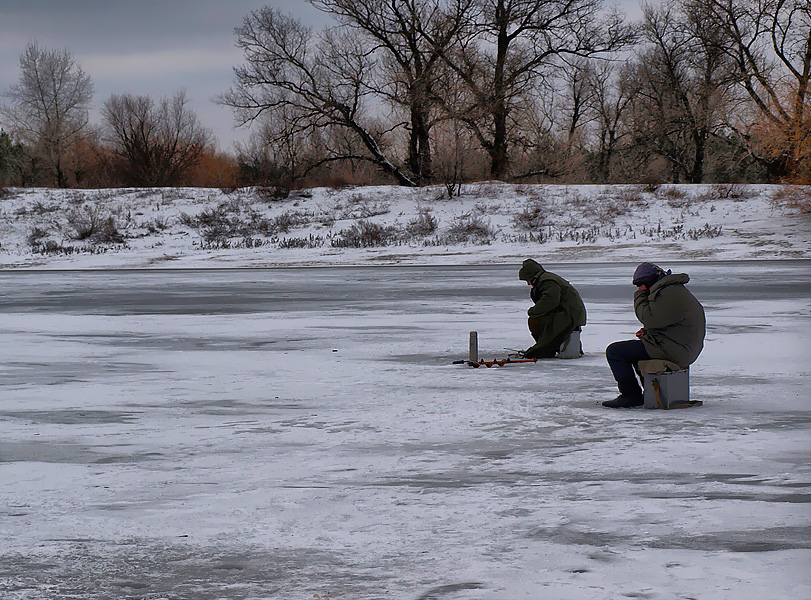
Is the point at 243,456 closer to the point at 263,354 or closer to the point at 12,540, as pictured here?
the point at 12,540

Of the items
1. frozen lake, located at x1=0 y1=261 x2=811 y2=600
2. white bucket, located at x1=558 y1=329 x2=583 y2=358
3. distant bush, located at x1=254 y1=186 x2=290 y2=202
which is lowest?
frozen lake, located at x1=0 y1=261 x2=811 y2=600

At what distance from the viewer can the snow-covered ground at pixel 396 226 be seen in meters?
31.4

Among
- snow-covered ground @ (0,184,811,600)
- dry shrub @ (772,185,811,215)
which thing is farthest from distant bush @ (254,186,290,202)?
snow-covered ground @ (0,184,811,600)

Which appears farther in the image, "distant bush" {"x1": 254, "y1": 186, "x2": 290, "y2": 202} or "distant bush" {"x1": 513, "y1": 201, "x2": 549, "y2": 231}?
"distant bush" {"x1": 254, "y1": 186, "x2": 290, "y2": 202}

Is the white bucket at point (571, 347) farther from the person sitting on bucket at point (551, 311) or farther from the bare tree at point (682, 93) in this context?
the bare tree at point (682, 93)

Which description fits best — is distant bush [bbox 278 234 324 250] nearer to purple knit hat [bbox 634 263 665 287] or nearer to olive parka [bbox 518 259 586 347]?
olive parka [bbox 518 259 586 347]

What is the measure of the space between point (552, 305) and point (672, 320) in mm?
2843

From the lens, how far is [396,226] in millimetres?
36812

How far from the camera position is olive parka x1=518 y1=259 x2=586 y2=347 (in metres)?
10.6

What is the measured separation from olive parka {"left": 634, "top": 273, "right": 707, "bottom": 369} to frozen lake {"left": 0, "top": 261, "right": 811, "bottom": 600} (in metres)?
0.49

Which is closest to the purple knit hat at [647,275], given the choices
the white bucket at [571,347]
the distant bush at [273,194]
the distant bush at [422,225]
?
the white bucket at [571,347]

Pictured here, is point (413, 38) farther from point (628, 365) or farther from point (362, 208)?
point (628, 365)

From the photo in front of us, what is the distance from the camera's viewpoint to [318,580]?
441cm

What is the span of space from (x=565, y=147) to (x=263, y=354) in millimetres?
36020
